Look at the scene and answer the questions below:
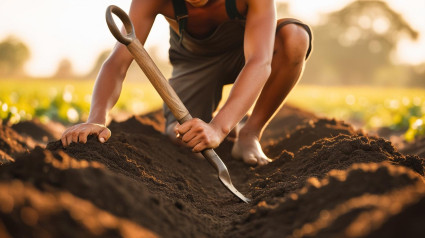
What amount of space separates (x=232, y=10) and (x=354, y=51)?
45263 mm

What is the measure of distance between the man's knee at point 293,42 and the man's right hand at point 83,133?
148 cm

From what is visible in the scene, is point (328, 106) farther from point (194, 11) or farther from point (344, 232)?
point (344, 232)

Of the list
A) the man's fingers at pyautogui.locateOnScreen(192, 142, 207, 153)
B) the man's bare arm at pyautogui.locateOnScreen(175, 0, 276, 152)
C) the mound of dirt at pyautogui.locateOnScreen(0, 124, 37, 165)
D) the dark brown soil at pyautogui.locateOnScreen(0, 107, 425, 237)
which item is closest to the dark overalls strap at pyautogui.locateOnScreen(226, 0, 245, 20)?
the man's bare arm at pyautogui.locateOnScreen(175, 0, 276, 152)

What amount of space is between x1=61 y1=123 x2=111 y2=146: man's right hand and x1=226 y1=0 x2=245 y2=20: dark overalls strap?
1183mm

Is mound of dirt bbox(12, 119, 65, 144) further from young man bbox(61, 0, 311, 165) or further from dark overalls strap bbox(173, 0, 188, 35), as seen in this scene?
dark overalls strap bbox(173, 0, 188, 35)

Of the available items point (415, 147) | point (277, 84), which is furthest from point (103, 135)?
point (415, 147)

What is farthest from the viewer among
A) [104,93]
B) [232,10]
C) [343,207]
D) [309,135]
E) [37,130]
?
[37,130]

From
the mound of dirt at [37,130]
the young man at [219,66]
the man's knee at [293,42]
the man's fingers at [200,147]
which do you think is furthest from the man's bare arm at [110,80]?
the mound of dirt at [37,130]

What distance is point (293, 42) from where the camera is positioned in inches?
130

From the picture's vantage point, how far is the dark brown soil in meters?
1.26

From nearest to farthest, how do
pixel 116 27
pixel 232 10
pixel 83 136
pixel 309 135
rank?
pixel 116 27 → pixel 83 136 → pixel 232 10 → pixel 309 135

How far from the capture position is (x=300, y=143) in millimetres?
3738

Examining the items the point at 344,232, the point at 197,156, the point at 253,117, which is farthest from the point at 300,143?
Answer: the point at 344,232

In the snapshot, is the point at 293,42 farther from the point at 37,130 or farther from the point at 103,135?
the point at 37,130
